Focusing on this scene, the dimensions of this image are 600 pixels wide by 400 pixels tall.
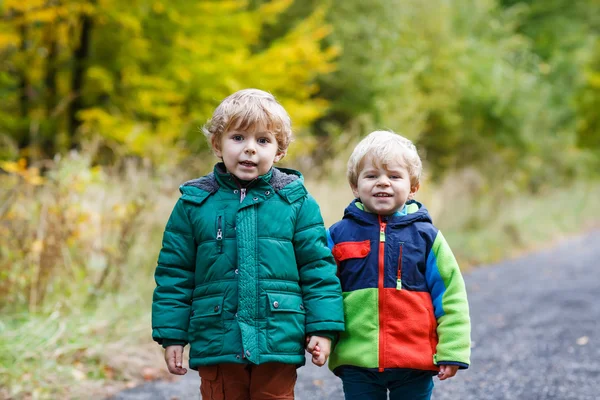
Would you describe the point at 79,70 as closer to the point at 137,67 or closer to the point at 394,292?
the point at 137,67

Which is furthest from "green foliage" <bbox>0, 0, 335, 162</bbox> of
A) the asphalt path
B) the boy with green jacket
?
the boy with green jacket

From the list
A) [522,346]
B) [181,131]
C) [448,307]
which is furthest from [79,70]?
[448,307]

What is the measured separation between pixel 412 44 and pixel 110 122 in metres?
6.44

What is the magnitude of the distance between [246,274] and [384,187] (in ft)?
1.89

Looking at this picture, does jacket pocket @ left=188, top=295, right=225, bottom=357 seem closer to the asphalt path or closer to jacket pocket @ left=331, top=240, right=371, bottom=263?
jacket pocket @ left=331, top=240, right=371, bottom=263

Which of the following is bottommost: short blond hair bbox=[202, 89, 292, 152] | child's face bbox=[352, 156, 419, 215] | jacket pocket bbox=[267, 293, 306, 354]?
jacket pocket bbox=[267, 293, 306, 354]

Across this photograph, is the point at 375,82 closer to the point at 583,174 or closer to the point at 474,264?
the point at 474,264

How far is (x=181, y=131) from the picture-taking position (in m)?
9.06

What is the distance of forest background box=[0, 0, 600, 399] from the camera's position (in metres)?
4.53

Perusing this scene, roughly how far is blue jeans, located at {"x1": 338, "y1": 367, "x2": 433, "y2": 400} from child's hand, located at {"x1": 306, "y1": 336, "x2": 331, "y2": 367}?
0.56 feet

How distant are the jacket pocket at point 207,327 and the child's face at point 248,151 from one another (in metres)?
0.44

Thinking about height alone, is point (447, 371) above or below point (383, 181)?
below

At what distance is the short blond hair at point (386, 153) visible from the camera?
100 inches

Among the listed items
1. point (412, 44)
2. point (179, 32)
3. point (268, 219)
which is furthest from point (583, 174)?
point (268, 219)
